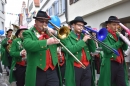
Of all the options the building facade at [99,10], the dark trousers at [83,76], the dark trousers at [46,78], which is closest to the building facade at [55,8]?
the building facade at [99,10]

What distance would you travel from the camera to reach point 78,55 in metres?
4.42

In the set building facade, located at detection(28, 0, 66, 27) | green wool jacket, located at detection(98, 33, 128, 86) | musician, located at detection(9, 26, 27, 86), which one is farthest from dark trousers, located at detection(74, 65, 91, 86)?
building facade, located at detection(28, 0, 66, 27)

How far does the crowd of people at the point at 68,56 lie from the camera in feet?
12.2

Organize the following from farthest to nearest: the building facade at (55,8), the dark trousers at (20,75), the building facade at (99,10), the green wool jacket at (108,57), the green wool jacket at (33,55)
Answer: the building facade at (55,8) < the building facade at (99,10) < the dark trousers at (20,75) < the green wool jacket at (108,57) < the green wool jacket at (33,55)

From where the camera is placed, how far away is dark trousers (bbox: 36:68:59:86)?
371cm

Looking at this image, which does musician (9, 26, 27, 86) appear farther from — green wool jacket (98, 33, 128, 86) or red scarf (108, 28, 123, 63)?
red scarf (108, 28, 123, 63)

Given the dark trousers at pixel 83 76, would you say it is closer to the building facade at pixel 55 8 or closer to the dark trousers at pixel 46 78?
the dark trousers at pixel 46 78

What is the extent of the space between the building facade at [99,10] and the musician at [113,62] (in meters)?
4.77

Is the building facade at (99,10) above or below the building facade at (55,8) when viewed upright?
below

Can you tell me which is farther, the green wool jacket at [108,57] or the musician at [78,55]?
the green wool jacket at [108,57]

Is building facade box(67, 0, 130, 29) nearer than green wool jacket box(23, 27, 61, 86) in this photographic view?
No

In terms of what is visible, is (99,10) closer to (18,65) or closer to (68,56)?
(18,65)

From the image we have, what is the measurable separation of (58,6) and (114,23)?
59.3 ft

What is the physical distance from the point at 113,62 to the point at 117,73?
0.23 m
